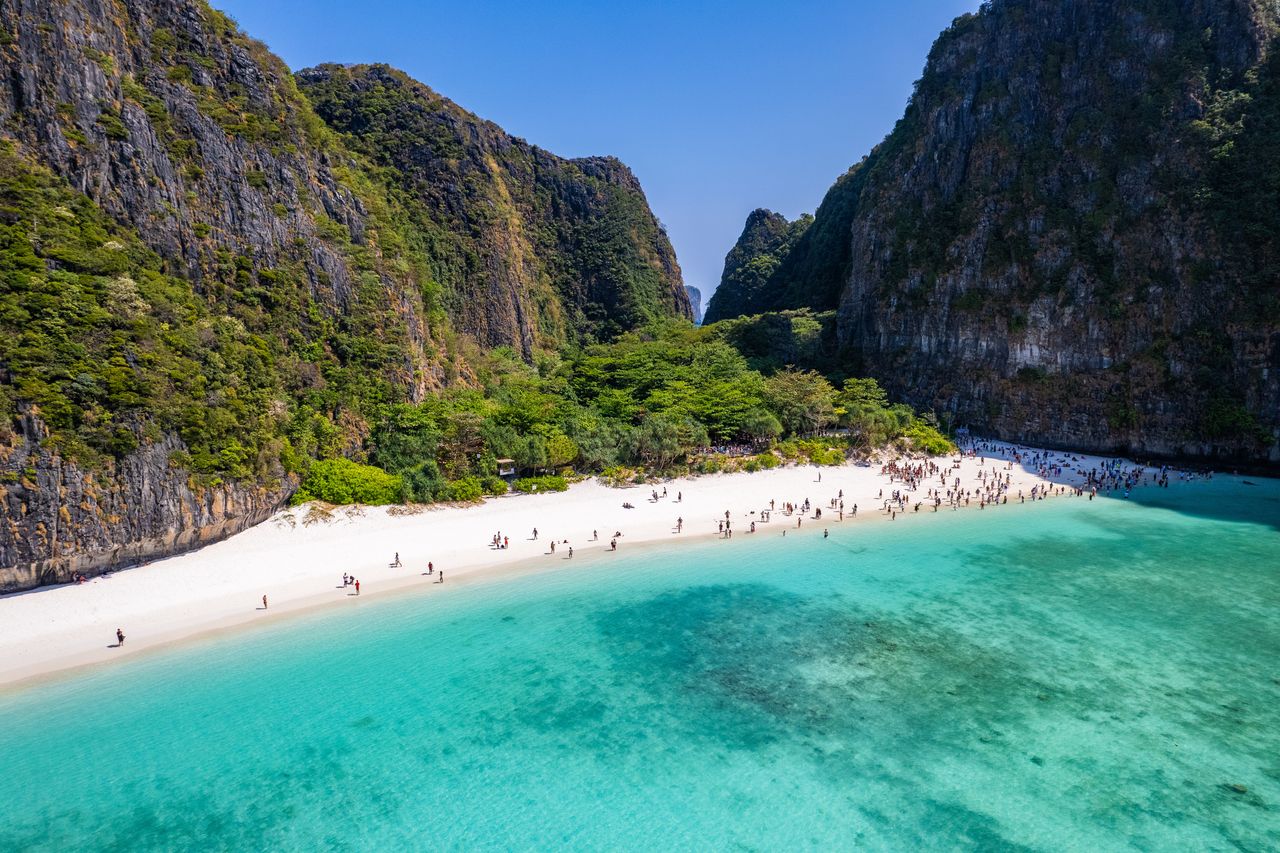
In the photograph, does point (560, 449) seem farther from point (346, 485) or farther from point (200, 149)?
point (200, 149)

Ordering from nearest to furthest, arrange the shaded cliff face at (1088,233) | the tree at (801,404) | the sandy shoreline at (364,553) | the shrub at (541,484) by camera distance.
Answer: the sandy shoreline at (364,553) < the shrub at (541,484) < the shaded cliff face at (1088,233) < the tree at (801,404)

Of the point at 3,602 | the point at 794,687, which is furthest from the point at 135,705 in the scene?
the point at 794,687

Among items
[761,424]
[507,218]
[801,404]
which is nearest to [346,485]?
[761,424]

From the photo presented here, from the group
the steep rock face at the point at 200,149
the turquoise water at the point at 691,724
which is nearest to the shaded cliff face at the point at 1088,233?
the turquoise water at the point at 691,724

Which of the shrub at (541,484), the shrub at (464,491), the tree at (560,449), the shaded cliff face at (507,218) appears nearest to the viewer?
the shrub at (464,491)

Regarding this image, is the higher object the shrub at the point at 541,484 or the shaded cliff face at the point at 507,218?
the shaded cliff face at the point at 507,218

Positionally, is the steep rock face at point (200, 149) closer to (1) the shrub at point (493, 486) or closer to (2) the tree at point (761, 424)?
(1) the shrub at point (493, 486)

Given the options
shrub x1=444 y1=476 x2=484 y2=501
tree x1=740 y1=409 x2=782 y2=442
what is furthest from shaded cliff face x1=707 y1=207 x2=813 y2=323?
shrub x1=444 y1=476 x2=484 y2=501
